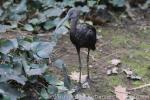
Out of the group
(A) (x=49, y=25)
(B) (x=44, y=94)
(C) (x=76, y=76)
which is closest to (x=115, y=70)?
(C) (x=76, y=76)

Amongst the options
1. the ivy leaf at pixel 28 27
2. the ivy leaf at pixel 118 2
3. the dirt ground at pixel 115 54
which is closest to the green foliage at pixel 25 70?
the dirt ground at pixel 115 54

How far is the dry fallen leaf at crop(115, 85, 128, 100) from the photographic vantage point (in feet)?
14.5

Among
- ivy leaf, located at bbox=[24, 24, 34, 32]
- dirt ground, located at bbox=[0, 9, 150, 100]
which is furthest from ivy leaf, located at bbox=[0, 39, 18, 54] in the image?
ivy leaf, located at bbox=[24, 24, 34, 32]

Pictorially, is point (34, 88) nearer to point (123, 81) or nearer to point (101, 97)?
point (101, 97)

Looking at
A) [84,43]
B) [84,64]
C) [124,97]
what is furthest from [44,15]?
[124,97]

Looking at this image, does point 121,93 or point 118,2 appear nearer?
point 121,93

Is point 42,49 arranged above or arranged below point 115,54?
above

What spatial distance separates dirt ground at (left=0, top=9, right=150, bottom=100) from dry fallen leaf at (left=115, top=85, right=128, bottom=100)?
0.05m

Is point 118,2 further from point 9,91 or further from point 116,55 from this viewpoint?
point 9,91

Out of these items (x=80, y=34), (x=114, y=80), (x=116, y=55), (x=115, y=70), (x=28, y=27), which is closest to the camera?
(x=80, y=34)

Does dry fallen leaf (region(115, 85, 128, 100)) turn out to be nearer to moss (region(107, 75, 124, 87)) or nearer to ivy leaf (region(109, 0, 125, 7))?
moss (region(107, 75, 124, 87))

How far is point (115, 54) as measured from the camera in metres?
5.46

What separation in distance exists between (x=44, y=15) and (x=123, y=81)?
1.84 metres

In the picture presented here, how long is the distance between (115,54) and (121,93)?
1.05m
